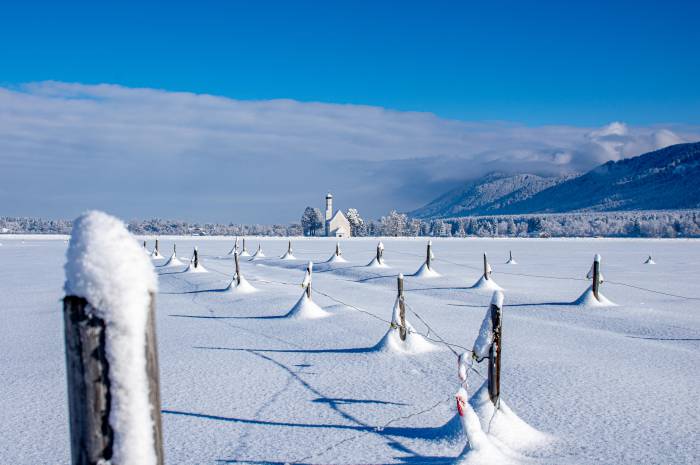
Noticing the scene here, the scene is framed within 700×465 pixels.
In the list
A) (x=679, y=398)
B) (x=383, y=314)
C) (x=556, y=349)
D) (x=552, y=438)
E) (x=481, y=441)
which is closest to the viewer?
(x=481, y=441)

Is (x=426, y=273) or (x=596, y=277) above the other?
(x=596, y=277)

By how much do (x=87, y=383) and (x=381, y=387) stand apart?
188 inches

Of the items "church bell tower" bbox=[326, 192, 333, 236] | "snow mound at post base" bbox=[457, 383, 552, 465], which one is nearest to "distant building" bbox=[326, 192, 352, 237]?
"church bell tower" bbox=[326, 192, 333, 236]

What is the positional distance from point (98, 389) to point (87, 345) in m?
0.14

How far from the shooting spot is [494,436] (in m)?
4.45

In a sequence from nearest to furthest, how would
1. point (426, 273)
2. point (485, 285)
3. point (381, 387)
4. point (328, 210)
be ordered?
point (381, 387) < point (485, 285) < point (426, 273) < point (328, 210)

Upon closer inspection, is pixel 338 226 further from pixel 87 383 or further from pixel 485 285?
pixel 87 383

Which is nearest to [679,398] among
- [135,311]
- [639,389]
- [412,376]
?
[639,389]

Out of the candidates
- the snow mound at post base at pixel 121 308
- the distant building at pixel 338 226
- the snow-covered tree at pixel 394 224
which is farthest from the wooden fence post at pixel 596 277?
the snow-covered tree at pixel 394 224

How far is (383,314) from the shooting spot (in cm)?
1181

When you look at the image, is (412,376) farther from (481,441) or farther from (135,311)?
(135,311)

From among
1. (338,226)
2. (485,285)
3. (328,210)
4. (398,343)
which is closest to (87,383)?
(398,343)

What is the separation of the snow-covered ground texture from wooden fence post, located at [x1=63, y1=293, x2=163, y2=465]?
0.77 feet

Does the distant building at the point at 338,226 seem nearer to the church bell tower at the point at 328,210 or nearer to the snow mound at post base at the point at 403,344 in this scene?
the church bell tower at the point at 328,210
